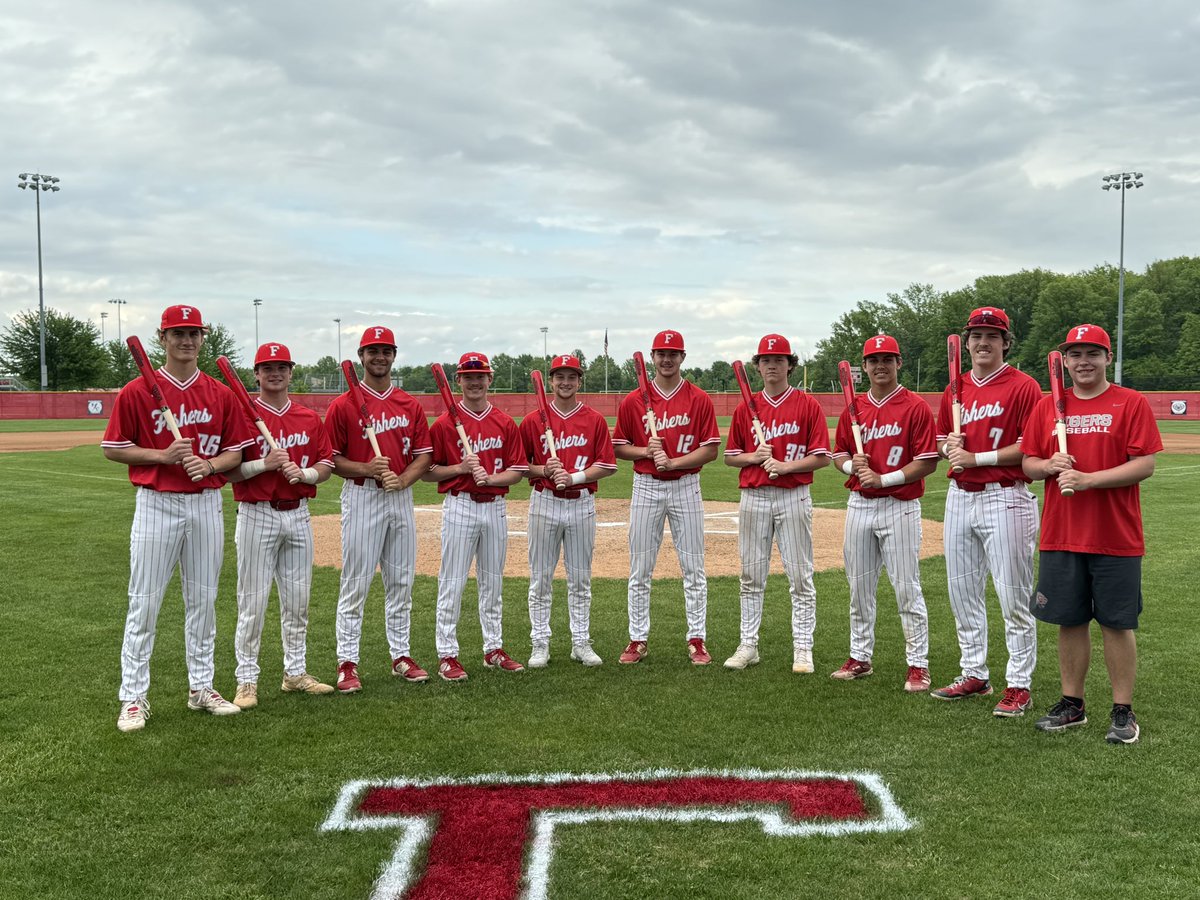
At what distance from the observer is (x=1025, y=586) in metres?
5.86

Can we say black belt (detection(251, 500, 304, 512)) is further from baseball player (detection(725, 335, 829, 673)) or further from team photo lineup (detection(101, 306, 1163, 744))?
baseball player (detection(725, 335, 829, 673))

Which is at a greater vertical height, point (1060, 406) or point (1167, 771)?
point (1060, 406)

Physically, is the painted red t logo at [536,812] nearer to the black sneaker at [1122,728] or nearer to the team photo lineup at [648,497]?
the black sneaker at [1122,728]

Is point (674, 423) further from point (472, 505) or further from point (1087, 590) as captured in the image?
point (1087, 590)

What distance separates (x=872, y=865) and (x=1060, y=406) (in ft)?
9.66

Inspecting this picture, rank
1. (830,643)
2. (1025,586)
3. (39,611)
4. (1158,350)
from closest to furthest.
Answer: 1. (1025,586)
2. (830,643)
3. (39,611)
4. (1158,350)

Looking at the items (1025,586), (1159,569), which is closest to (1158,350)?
(1159,569)

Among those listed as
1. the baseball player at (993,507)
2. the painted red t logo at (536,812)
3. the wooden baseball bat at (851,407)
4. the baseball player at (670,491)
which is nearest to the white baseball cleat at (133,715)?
the painted red t logo at (536,812)

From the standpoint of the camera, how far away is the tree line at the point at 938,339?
181 feet

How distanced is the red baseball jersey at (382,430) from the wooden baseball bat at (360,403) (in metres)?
0.03

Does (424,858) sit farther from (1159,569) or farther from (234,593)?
(1159,569)

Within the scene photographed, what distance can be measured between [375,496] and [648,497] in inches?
78.2

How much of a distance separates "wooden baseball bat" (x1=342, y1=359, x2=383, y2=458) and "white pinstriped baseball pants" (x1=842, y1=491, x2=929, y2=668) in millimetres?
3175

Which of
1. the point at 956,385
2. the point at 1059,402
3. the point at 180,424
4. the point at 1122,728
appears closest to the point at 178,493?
the point at 180,424
